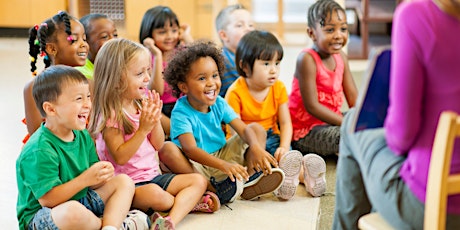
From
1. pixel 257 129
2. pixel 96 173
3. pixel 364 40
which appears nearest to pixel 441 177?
pixel 96 173

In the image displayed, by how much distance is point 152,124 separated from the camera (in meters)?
2.22

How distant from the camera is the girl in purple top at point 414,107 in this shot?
1369 millimetres

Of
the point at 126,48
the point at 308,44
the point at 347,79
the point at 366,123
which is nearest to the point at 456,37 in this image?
the point at 366,123

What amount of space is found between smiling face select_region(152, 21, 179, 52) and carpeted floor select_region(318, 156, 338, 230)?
879 millimetres

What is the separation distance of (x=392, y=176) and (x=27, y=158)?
3.46 feet

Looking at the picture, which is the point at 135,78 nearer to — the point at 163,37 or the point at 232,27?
the point at 163,37

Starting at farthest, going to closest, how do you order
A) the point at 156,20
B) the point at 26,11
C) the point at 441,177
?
the point at 26,11, the point at 156,20, the point at 441,177

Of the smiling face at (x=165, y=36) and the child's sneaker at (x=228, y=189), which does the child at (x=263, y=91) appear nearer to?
the child's sneaker at (x=228, y=189)

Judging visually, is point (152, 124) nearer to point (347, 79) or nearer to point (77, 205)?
point (77, 205)

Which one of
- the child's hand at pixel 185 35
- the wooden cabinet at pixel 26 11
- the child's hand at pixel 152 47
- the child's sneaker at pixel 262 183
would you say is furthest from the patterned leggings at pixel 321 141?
the wooden cabinet at pixel 26 11

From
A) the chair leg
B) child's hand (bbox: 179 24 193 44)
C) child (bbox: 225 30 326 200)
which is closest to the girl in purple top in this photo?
child (bbox: 225 30 326 200)

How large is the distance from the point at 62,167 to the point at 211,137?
72 centimetres

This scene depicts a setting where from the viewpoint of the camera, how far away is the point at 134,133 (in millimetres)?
2307

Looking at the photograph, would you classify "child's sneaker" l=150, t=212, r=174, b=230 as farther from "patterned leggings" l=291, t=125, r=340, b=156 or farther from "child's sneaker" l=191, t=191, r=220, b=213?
"patterned leggings" l=291, t=125, r=340, b=156
